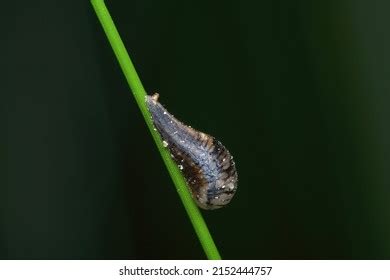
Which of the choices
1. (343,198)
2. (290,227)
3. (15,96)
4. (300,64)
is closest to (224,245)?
(290,227)

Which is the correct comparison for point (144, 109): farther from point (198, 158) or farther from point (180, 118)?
point (180, 118)

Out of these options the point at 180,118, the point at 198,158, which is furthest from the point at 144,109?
the point at 180,118

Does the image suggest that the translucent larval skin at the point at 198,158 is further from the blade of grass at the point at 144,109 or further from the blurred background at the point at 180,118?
the blurred background at the point at 180,118

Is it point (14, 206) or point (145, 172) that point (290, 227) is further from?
point (14, 206)

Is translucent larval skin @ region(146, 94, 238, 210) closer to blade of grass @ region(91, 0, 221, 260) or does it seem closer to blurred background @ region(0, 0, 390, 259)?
blade of grass @ region(91, 0, 221, 260)

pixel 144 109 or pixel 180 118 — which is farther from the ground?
pixel 144 109

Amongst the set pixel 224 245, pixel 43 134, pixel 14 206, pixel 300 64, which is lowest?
pixel 224 245

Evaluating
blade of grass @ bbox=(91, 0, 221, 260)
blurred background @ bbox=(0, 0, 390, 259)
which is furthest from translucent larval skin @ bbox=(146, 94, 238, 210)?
blurred background @ bbox=(0, 0, 390, 259)
